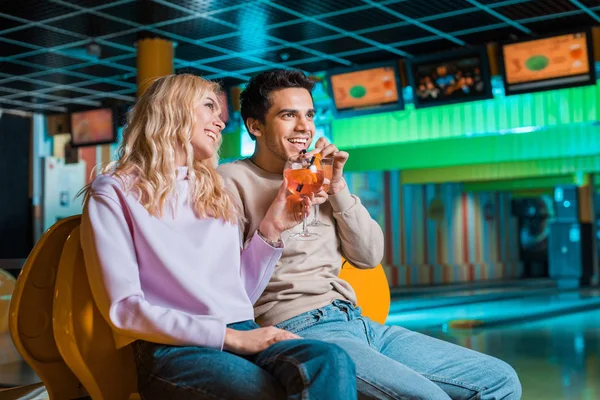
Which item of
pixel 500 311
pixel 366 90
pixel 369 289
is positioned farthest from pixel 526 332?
pixel 369 289

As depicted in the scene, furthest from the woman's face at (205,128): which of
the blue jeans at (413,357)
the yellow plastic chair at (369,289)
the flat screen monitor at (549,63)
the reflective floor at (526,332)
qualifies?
the flat screen monitor at (549,63)

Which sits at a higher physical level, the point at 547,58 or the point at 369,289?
the point at 547,58

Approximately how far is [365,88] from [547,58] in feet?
5.90

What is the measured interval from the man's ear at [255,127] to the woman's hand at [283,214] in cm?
35

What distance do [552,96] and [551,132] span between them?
3823 mm

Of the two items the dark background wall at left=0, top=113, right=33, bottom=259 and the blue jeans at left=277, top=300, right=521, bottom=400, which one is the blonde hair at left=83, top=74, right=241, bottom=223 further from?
the dark background wall at left=0, top=113, right=33, bottom=259

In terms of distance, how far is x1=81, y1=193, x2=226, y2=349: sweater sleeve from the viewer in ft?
5.00

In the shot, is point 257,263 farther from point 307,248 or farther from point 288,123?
point 288,123

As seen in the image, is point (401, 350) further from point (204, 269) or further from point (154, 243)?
point (154, 243)

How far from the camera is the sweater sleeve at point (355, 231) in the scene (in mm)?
2053

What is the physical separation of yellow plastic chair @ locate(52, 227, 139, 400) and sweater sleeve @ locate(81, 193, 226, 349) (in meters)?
0.06

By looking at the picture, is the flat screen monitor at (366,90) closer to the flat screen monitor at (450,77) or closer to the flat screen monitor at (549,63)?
the flat screen monitor at (450,77)

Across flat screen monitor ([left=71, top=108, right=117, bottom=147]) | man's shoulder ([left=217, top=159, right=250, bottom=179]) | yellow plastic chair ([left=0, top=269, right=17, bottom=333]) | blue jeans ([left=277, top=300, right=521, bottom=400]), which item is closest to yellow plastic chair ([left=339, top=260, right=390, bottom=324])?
blue jeans ([left=277, top=300, right=521, bottom=400])

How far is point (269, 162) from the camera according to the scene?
2.17 m
